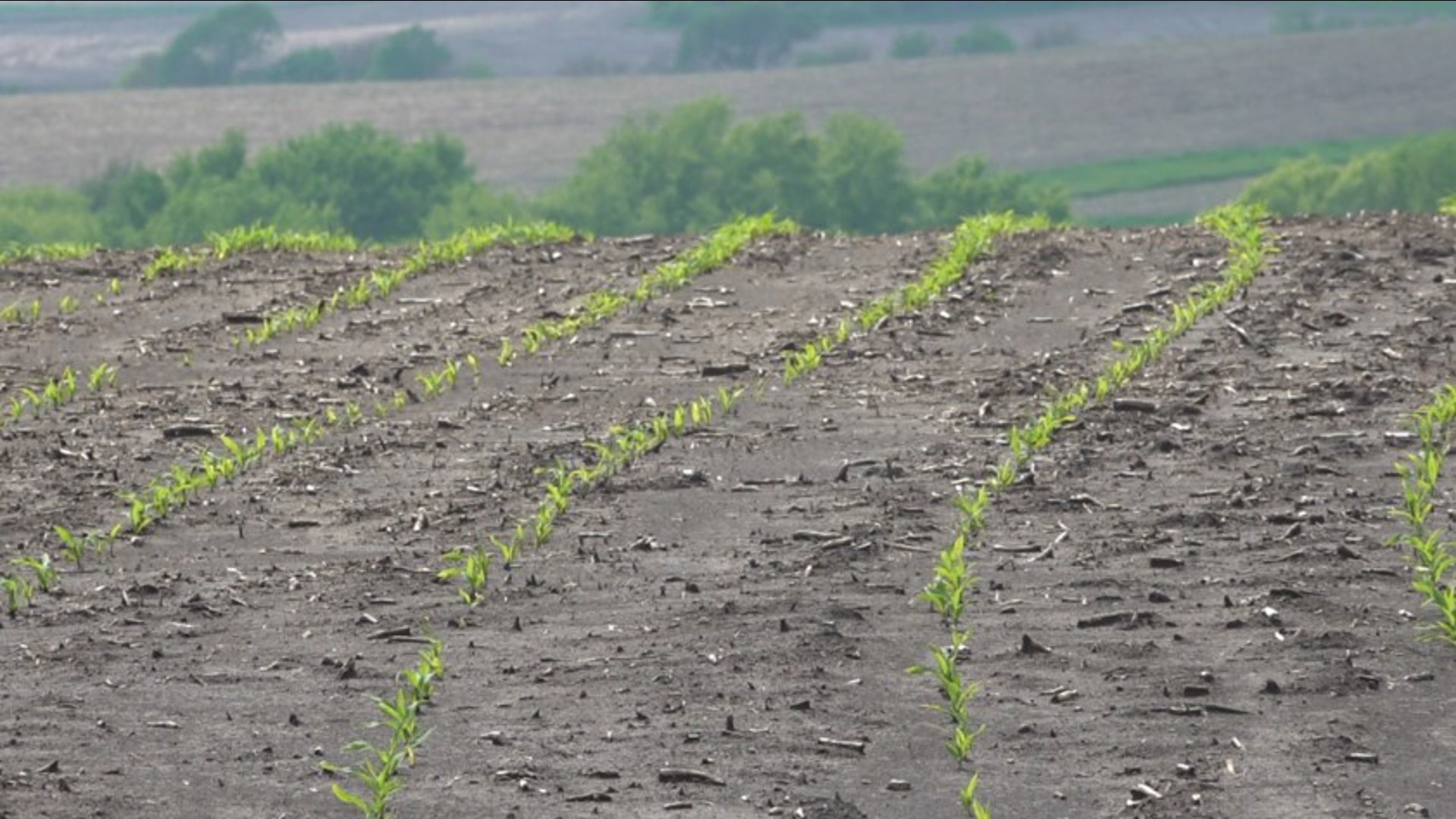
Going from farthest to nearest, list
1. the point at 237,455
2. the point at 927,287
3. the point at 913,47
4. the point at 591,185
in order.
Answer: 1. the point at 913,47
2. the point at 591,185
3. the point at 927,287
4. the point at 237,455

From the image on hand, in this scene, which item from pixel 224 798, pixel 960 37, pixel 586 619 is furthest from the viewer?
pixel 960 37

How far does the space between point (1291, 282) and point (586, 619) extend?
6.17 metres

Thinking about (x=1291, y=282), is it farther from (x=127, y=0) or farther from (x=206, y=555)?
(x=127, y=0)

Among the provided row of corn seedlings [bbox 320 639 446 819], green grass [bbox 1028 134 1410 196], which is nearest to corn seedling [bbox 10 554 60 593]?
row of corn seedlings [bbox 320 639 446 819]

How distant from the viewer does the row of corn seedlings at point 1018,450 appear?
6902mm

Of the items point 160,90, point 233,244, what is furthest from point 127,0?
point 233,244

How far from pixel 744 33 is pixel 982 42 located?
29.0ft

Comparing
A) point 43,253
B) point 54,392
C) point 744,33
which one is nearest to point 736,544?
point 54,392

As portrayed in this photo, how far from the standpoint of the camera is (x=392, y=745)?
6672 mm

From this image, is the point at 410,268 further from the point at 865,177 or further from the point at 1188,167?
the point at 1188,167

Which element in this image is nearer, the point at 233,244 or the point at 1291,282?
the point at 1291,282

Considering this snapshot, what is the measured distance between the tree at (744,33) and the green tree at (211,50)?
1424 centimetres

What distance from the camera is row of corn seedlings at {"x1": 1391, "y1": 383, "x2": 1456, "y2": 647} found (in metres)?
7.45

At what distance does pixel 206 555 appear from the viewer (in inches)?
336
